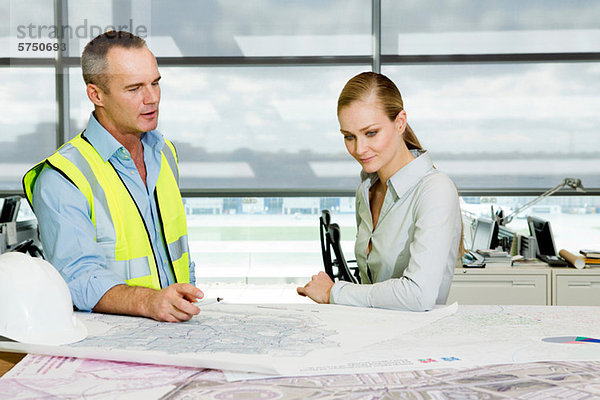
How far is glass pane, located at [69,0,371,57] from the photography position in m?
5.55

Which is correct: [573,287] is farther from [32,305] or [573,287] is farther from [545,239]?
[32,305]

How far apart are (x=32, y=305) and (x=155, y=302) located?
30 centimetres

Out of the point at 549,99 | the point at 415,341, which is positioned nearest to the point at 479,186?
the point at 549,99

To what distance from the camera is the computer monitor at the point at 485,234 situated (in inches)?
169

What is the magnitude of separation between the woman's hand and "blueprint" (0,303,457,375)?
3.0 inches

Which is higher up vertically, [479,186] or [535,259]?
[479,186]

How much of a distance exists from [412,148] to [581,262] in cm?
234

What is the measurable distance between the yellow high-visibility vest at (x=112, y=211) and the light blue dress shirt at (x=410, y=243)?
0.57 metres

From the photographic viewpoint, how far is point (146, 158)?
6.43 feet

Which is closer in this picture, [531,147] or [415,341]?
[415,341]

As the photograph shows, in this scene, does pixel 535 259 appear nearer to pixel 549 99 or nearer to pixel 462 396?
pixel 549 99

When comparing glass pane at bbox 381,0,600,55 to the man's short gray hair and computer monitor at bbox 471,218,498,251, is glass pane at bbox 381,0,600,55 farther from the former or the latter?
the man's short gray hair

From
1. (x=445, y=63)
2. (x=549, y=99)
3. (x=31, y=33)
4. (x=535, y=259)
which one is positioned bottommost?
(x=535, y=259)

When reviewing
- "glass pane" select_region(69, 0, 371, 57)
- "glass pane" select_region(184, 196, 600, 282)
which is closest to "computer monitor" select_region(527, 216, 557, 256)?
"glass pane" select_region(184, 196, 600, 282)
